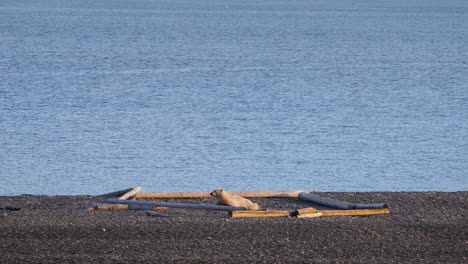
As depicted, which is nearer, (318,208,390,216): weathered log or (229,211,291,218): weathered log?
(229,211,291,218): weathered log

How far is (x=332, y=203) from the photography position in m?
10.2

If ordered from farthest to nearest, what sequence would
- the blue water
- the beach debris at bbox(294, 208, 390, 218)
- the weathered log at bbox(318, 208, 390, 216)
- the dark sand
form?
the blue water → the weathered log at bbox(318, 208, 390, 216) → the beach debris at bbox(294, 208, 390, 218) → the dark sand

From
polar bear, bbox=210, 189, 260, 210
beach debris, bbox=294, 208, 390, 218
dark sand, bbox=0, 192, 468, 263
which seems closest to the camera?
dark sand, bbox=0, 192, 468, 263

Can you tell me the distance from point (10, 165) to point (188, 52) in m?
34.1

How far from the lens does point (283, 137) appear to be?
20.1 metres

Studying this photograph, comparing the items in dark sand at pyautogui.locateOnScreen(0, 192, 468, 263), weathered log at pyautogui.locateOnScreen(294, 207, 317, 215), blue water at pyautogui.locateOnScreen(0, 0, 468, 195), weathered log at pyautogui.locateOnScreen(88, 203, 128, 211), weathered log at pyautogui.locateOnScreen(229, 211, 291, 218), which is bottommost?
dark sand at pyautogui.locateOnScreen(0, 192, 468, 263)

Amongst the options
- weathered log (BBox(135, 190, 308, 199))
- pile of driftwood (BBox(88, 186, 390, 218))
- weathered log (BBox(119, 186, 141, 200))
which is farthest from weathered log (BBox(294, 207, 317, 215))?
weathered log (BBox(119, 186, 141, 200))

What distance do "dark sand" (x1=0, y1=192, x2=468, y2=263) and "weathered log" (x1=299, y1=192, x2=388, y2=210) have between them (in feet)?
0.89

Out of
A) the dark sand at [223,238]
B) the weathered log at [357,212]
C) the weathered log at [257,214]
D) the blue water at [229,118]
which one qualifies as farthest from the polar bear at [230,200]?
the blue water at [229,118]

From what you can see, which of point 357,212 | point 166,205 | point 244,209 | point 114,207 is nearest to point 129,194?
point 114,207

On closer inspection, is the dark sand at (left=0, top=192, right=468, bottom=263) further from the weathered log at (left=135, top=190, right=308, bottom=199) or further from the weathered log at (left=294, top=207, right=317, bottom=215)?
the weathered log at (left=135, top=190, right=308, bottom=199)

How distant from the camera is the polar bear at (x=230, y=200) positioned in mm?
10047

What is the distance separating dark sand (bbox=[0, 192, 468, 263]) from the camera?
7828 millimetres

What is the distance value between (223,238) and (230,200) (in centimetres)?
160
